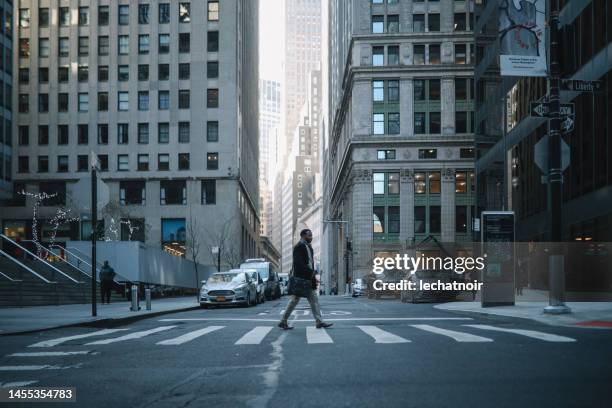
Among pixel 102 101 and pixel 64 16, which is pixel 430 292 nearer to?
pixel 102 101

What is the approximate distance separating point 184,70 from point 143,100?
535 centimetres

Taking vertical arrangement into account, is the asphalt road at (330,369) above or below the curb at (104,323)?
above

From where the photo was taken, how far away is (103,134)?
72.7 meters

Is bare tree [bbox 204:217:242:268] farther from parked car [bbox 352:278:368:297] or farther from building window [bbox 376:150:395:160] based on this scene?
parked car [bbox 352:278:368:297]

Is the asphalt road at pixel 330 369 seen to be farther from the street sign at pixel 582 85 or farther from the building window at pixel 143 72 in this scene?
the building window at pixel 143 72

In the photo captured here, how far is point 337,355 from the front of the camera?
8.23 metres

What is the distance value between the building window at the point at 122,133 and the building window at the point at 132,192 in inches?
174

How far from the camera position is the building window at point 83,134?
7256 cm

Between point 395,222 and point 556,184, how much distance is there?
58.2m

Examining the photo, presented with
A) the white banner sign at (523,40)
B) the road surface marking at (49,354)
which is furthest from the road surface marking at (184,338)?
the white banner sign at (523,40)

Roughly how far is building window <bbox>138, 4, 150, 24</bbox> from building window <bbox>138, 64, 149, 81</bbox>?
4.77 metres

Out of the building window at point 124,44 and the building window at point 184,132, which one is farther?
the building window at point 124,44

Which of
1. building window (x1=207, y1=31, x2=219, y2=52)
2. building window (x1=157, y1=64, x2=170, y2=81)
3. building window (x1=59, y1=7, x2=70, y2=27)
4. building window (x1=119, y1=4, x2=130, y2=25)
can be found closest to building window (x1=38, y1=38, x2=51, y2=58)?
building window (x1=59, y1=7, x2=70, y2=27)

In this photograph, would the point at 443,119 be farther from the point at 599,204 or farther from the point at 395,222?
the point at 599,204
